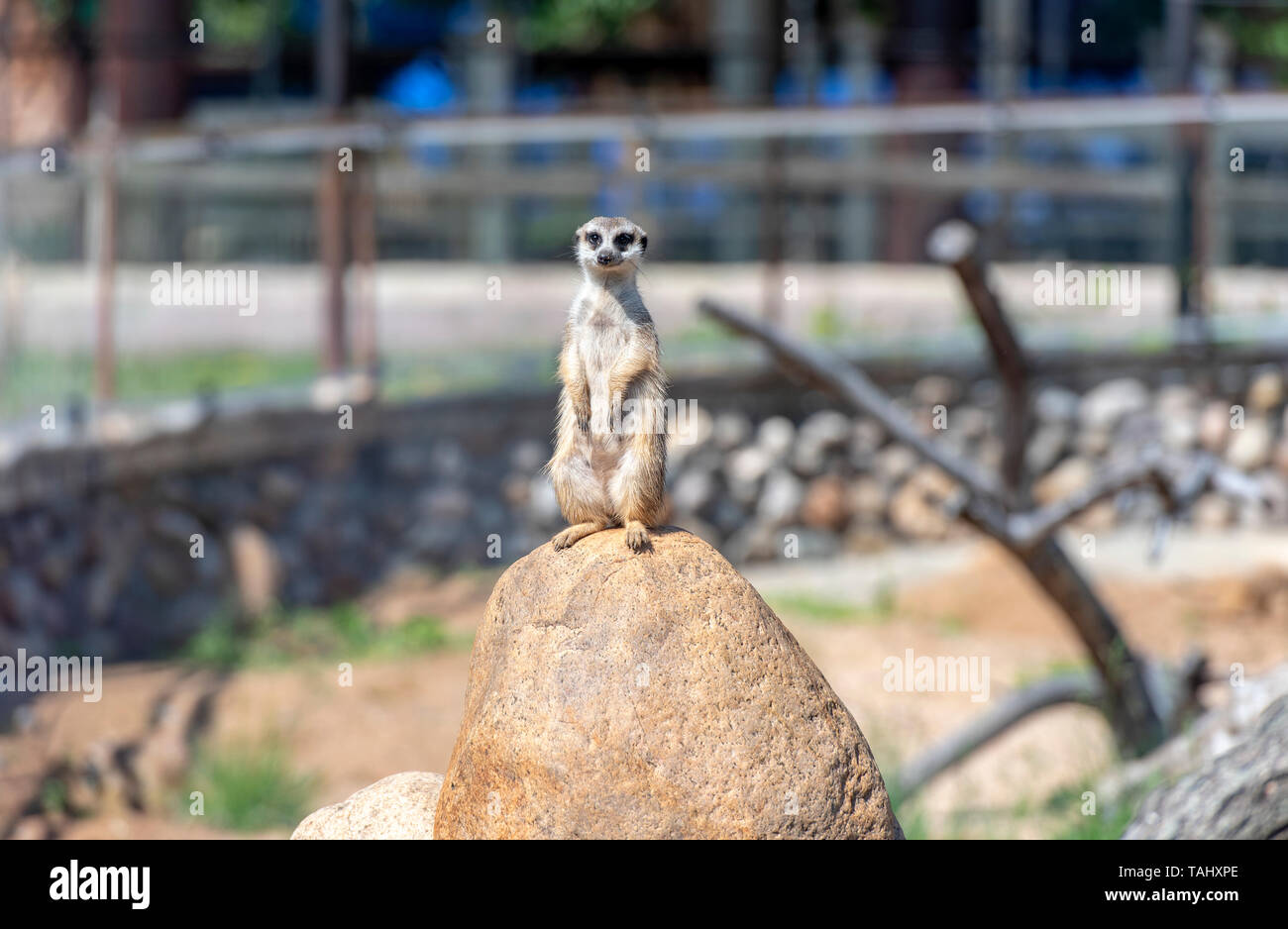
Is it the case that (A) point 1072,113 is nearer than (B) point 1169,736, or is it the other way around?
(B) point 1169,736

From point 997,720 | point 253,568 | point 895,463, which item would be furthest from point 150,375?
point 895,463

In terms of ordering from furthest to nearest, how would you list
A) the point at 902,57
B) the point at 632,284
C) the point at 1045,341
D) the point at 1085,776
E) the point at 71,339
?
1. the point at 902,57
2. the point at 1045,341
3. the point at 71,339
4. the point at 1085,776
5. the point at 632,284

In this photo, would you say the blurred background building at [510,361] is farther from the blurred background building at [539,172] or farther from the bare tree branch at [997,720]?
the bare tree branch at [997,720]

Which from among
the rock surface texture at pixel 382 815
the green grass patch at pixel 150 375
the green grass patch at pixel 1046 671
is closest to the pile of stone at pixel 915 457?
the green grass patch at pixel 1046 671

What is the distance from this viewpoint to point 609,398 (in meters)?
3.55

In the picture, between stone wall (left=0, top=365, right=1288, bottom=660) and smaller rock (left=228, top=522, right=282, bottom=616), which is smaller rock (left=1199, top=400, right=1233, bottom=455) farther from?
smaller rock (left=228, top=522, right=282, bottom=616)

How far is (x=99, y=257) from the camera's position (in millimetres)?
7938

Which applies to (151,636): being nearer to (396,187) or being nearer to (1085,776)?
(396,187)

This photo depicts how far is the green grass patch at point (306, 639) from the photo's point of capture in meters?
7.89

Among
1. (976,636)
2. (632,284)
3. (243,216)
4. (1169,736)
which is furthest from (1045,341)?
(632,284)

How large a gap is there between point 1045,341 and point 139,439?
688 centimetres

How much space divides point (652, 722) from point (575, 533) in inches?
23.3

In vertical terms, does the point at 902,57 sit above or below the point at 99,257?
above

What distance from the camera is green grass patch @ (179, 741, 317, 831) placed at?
20.0 feet
